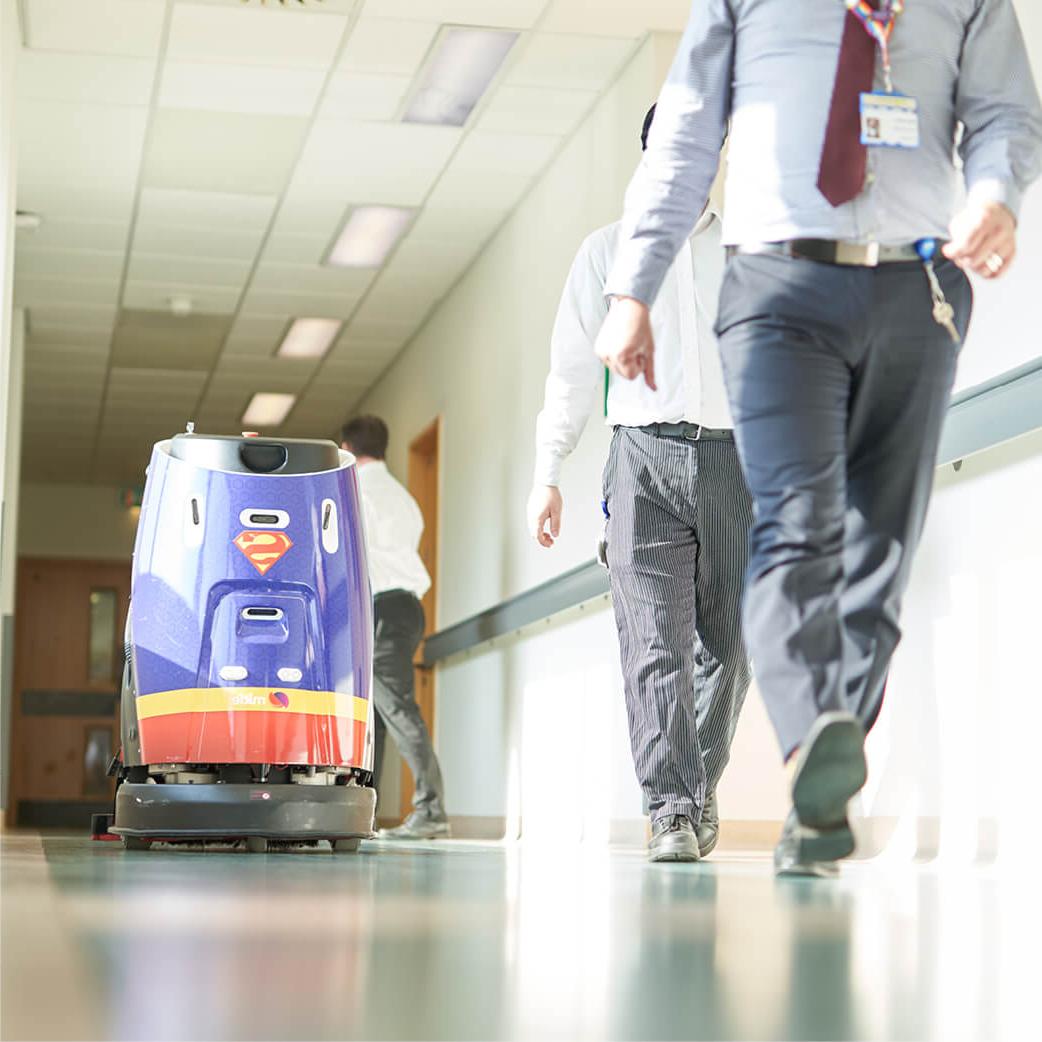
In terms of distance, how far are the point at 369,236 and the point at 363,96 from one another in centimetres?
188

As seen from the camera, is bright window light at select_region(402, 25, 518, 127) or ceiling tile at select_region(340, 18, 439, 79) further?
bright window light at select_region(402, 25, 518, 127)

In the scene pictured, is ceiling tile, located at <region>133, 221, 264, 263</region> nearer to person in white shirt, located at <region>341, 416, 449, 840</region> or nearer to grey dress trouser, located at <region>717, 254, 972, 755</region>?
person in white shirt, located at <region>341, 416, 449, 840</region>

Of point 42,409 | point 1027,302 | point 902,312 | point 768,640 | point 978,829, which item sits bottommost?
point 978,829

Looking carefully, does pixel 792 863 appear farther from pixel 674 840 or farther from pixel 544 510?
pixel 544 510

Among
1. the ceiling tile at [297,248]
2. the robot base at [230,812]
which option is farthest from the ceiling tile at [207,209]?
the robot base at [230,812]

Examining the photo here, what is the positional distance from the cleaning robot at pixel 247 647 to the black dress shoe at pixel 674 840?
A: 0.75 meters

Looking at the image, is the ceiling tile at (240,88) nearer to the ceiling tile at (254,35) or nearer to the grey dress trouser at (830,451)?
the ceiling tile at (254,35)

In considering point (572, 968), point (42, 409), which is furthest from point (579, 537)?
point (42, 409)

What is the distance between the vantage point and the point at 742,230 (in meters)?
2.21

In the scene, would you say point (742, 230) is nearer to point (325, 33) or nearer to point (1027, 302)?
point (1027, 302)

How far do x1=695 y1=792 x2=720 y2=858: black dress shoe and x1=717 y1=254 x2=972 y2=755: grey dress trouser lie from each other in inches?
45.7

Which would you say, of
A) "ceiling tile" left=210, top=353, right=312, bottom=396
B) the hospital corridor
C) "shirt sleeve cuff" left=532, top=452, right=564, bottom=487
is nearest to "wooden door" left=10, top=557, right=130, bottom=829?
"ceiling tile" left=210, top=353, right=312, bottom=396

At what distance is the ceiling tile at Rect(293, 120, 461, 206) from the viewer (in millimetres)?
6973

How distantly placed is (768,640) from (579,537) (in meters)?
4.49
